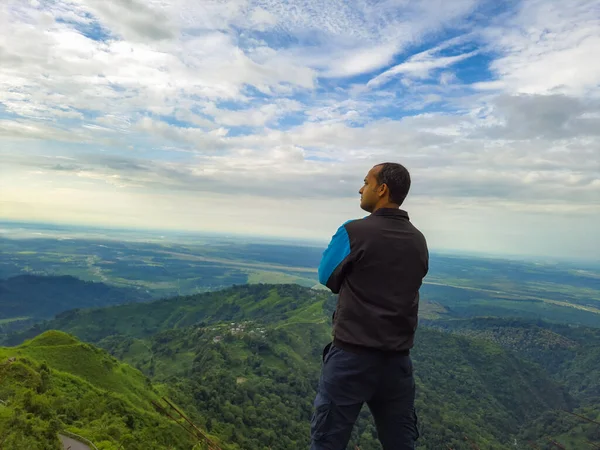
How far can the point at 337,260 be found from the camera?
13.0ft

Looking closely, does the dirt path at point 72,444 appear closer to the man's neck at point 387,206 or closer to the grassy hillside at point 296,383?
the man's neck at point 387,206

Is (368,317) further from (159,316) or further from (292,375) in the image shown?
(159,316)

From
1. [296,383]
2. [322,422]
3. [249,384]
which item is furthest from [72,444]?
[296,383]

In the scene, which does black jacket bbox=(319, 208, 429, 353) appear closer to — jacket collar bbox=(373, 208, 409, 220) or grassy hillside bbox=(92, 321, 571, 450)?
jacket collar bbox=(373, 208, 409, 220)

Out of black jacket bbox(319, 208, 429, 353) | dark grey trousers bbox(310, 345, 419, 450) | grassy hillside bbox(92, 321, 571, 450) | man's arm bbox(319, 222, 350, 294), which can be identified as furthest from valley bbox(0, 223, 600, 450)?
man's arm bbox(319, 222, 350, 294)

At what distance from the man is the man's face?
0.22m

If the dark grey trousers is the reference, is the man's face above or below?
above

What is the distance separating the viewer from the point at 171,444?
36.6 metres

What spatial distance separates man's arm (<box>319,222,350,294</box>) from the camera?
3938mm

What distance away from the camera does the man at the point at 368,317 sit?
12.7 ft

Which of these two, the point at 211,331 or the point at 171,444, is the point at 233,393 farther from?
the point at 211,331

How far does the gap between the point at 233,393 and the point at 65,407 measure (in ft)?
166

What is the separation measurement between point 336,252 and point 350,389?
57.7 inches

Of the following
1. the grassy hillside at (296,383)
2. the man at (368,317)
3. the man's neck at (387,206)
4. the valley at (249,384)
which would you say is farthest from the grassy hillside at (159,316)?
the man's neck at (387,206)
